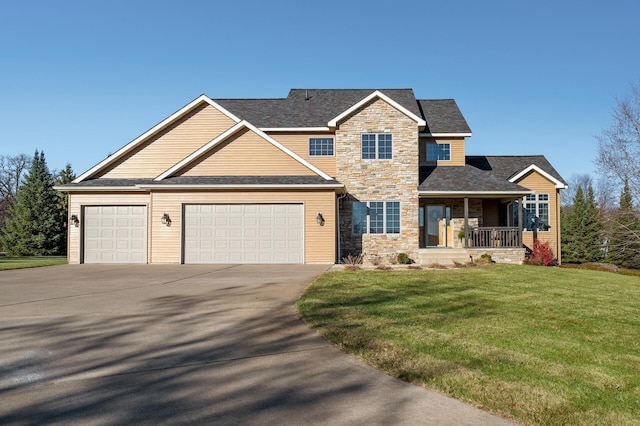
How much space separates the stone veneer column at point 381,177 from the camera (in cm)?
2038

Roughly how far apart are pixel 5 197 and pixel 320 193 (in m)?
46.1

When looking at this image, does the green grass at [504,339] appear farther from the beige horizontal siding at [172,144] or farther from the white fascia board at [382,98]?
the beige horizontal siding at [172,144]

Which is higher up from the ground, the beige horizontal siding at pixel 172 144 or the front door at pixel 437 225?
the beige horizontal siding at pixel 172 144

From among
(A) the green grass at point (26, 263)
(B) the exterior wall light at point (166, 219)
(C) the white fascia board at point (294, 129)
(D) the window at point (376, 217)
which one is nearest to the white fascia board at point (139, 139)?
(C) the white fascia board at point (294, 129)

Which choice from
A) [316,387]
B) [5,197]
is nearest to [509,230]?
[316,387]

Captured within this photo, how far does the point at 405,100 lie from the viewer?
23.8m

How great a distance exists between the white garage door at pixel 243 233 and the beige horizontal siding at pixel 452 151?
7.93 m

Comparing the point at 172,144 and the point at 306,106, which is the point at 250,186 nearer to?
the point at 172,144

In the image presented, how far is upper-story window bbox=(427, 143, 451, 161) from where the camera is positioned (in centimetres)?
2291

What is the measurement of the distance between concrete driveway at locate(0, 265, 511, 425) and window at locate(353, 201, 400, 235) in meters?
Answer: 11.8

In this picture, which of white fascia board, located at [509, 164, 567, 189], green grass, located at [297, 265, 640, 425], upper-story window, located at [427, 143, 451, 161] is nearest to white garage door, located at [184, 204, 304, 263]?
green grass, located at [297, 265, 640, 425]

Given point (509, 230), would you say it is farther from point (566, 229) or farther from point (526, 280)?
point (566, 229)

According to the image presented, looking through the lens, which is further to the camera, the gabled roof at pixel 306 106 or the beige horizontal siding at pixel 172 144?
the gabled roof at pixel 306 106

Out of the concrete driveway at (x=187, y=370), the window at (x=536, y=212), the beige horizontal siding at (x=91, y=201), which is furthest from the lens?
the window at (x=536, y=212)
